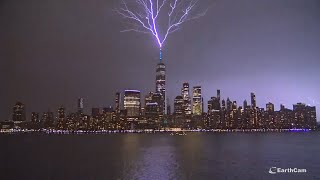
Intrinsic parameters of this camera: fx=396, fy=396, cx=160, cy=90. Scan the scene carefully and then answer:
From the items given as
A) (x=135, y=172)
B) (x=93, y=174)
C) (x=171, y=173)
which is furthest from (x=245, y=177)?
(x=93, y=174)

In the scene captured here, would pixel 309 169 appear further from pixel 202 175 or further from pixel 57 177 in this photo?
pixel 57 177

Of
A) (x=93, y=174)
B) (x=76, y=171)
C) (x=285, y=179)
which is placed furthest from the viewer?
(x=76, y=171)

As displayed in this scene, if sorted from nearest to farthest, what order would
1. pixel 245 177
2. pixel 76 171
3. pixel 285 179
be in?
pixel 285 179
pixel 245 177
pixel 76 171

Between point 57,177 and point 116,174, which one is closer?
point 57,177

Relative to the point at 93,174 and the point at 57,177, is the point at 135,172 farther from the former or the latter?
the point at 57,177

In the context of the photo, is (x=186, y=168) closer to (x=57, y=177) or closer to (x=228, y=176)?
(x=228, y=176)

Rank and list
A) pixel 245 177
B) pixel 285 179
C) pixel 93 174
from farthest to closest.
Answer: pixel 93 174 < pixel 245 177 < pixel 285 179

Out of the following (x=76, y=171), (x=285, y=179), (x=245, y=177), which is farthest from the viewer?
(x=76, y=171)

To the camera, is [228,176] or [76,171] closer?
[228,176]

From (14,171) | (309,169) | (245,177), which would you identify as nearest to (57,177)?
(14,171)
